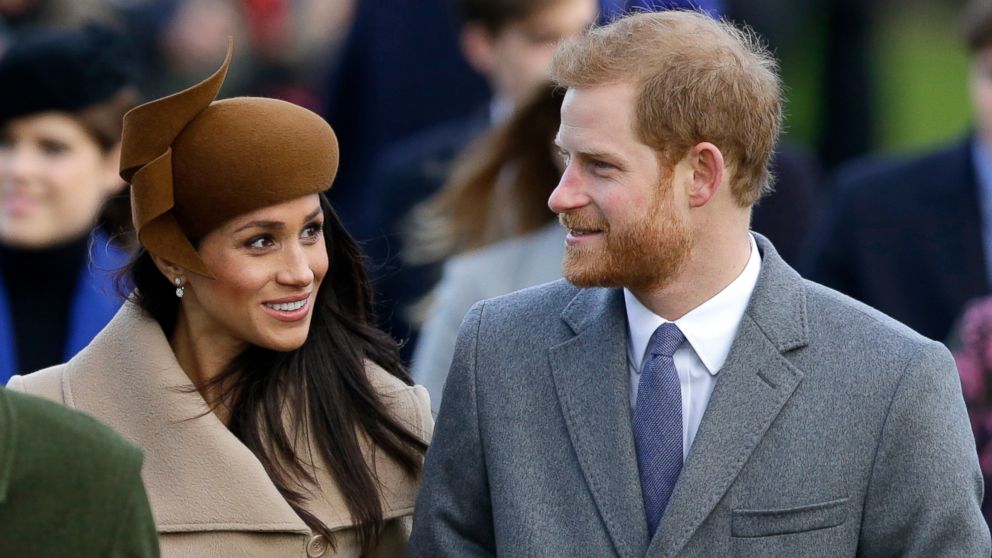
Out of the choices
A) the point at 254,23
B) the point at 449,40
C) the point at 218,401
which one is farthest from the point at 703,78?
the point at 254,23

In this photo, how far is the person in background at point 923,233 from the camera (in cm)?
659

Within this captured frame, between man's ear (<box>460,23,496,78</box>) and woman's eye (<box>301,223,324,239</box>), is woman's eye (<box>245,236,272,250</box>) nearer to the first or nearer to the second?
woman's eye (<box>301,223,324,239</box>)

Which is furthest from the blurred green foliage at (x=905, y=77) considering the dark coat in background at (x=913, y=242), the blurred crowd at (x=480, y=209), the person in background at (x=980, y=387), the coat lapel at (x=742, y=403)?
the coat lapel at (x=742, y=403)

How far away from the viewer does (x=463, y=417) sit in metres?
4.22

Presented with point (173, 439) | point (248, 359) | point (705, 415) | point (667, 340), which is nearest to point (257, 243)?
point (248, 359)

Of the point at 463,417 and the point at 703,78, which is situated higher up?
the point at 703,78

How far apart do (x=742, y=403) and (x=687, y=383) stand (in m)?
0.14

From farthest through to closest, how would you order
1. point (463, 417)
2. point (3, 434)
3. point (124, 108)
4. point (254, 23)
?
1. point (254, 23)
2. point (124, 108)
3. point (463, 417)
4. point (3, 434)

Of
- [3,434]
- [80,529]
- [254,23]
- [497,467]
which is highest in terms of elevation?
[3,434]

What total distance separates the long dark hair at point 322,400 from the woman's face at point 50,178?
1.90m

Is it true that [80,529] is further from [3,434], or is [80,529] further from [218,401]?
[218,401]

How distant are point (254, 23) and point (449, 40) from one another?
12.6ft

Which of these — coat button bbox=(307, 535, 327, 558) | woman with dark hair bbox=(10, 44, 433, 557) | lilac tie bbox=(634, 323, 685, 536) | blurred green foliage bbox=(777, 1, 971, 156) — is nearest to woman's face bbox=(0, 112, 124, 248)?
woman with dark hair bbox=(10, 44, 433, 557)

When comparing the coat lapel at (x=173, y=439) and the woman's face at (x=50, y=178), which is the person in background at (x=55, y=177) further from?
the coat lapel at (x=173, y=439)
